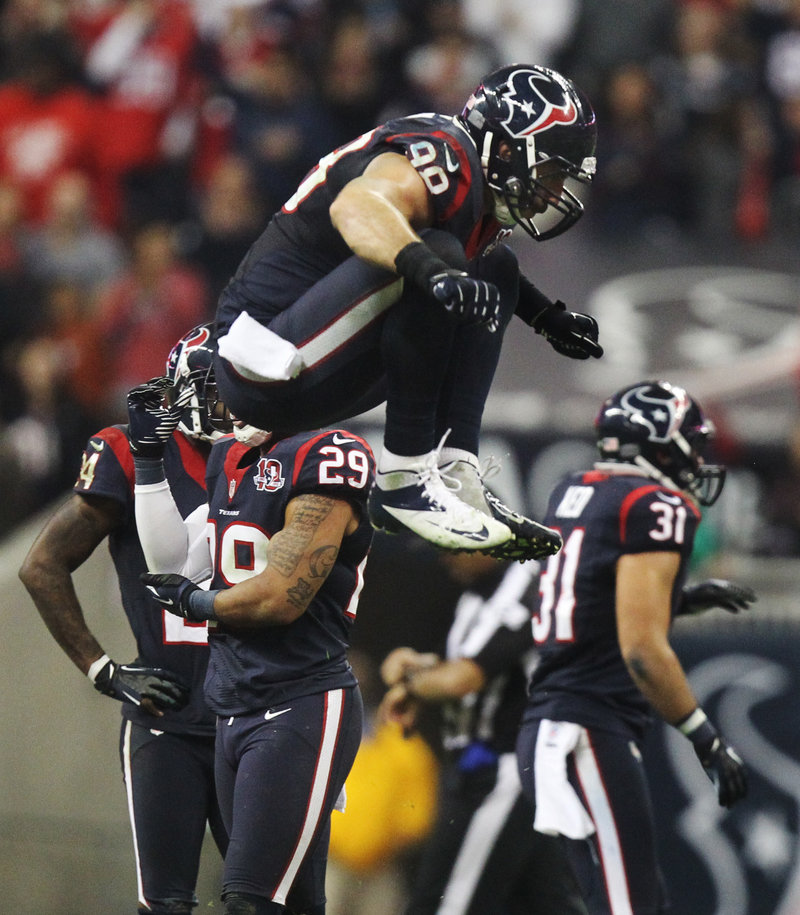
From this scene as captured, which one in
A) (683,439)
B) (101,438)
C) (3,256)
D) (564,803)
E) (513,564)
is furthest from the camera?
(3,256)

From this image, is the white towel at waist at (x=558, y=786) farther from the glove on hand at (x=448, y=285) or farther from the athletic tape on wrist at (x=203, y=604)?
the glove on hand at (x=448, y=285)

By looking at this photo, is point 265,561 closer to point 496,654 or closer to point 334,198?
point 334,198

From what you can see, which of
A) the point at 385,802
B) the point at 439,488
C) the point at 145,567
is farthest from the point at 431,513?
the point at 385,802

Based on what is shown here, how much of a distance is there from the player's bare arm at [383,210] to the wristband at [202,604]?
3.86ft

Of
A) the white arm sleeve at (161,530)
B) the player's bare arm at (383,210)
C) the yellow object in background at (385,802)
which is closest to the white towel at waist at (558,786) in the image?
the yellow object in background at (385,802)

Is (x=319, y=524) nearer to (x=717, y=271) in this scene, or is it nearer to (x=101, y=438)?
(x=101, y=438)

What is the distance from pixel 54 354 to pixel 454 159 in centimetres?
583

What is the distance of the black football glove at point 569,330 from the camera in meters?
4.72

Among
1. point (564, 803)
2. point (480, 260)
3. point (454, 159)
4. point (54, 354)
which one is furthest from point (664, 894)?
point (54, 354)

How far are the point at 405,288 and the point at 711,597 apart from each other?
2.49m

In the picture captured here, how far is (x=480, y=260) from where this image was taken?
4469 millimetres

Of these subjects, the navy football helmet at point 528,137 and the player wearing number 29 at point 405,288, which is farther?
the navy football helmet at point 528,137

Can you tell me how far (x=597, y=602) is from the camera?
18.2 feet

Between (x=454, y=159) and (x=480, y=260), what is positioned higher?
(x=454, y=159)
